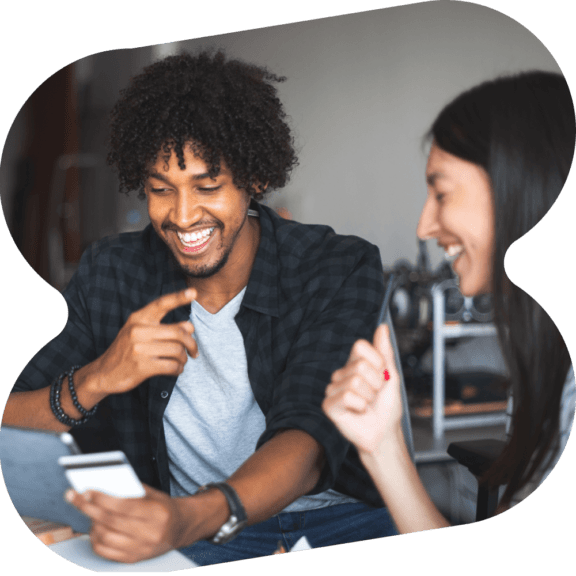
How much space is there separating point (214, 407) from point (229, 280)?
33 cm

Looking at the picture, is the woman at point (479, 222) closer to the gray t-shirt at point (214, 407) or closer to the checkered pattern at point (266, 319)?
the checkered pattern at point (266, 319)

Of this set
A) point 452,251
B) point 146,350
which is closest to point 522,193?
point 452,251

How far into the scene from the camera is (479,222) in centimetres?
175

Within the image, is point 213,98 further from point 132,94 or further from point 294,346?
point 294,346

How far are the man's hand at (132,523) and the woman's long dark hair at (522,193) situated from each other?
2.94ft

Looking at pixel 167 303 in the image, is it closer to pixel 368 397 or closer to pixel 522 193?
pixel 368 397

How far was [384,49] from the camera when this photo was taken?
1.69 m

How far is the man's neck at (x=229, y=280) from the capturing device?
5.43 ft

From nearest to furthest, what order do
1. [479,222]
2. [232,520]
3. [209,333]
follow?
[232,520], [209,333], [479,222]

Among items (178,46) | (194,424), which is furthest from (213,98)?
(194,424)

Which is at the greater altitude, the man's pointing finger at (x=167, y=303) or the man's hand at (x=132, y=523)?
the man's pointing finger at (x=167, y=303)

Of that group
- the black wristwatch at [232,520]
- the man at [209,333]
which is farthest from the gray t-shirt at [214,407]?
the black wristwatch at [232,520]

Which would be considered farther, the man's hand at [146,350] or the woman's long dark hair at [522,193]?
the woman's long dark hair at [522,193]

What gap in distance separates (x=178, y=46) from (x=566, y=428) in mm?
1517
